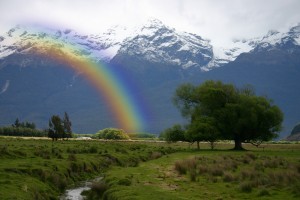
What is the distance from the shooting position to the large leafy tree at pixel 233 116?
99188 mm

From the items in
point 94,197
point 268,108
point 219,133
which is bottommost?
point 94,197

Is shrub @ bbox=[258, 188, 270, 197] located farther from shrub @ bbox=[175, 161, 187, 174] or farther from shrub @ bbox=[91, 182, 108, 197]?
shrub @ bbox=[175, 161, 187, 174]

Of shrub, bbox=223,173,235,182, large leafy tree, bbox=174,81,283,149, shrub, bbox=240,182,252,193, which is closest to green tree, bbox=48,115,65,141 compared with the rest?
large leafy tree, bbox=174,81,283,149

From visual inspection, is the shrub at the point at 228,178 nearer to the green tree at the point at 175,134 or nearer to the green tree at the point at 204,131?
the green tree at the point at 204,131

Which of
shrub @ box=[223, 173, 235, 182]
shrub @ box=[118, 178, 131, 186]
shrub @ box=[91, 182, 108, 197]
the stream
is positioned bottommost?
the stream

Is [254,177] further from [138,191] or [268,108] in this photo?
[268,108]

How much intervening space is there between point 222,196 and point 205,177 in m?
11.1

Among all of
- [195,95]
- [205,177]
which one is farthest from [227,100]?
[205,177]

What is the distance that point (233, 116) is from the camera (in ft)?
Result: 327

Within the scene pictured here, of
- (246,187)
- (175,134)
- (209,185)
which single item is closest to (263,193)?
(246,187)

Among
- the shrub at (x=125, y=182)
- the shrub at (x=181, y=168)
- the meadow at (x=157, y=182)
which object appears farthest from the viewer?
the shrub at (x=181, y=168)

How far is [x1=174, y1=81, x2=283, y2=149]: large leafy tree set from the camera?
325 ft

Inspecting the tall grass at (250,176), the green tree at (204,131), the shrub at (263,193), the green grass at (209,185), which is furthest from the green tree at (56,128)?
the shrub at (263,193)

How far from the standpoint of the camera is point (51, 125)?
152750 mm
